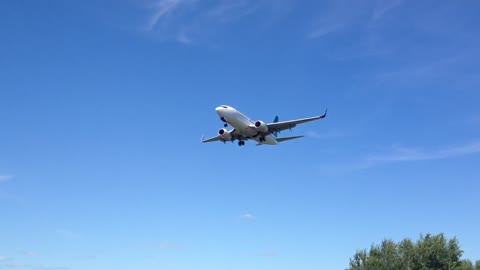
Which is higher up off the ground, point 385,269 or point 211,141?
point 211,141

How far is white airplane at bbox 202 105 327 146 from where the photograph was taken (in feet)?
192

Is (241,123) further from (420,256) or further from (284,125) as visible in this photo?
(420,256)

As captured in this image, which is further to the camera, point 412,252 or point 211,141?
point 412,252

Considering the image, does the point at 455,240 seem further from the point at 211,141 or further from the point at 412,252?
the point at 211,141

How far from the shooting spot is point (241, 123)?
5981 centimetres

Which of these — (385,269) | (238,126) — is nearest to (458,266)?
(385,269)

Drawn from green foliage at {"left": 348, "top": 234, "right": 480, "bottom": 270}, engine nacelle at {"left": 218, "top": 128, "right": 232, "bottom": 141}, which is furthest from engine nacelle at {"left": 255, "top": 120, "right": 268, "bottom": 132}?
green foliage at {"left": 348, "top": 234, "right": 480, "bottom": 270}

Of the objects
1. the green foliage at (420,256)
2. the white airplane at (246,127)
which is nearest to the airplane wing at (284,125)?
the white airplane at (246,127)

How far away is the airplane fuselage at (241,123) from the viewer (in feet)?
191

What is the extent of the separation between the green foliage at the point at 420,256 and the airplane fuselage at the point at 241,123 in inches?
1523

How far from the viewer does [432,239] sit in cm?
8706

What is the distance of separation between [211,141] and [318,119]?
1802 cm

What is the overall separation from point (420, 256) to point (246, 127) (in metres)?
44.8

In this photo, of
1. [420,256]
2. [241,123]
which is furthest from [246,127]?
[420,256]
